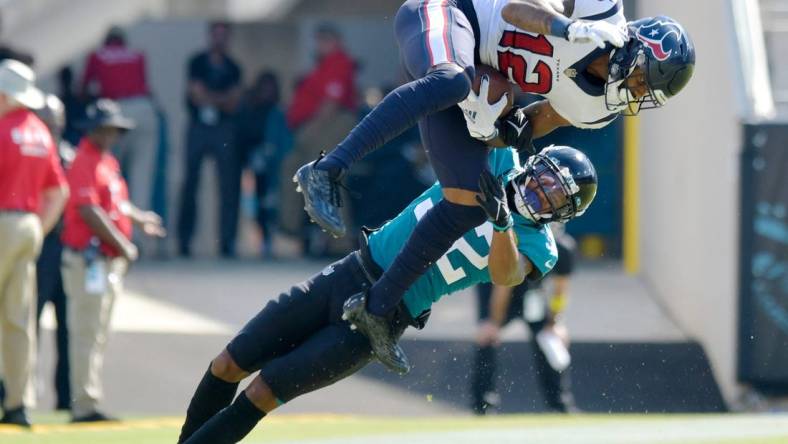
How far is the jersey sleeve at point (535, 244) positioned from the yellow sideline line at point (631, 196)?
7.96m

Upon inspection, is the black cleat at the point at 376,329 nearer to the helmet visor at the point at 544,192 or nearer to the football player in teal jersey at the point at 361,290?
the football player in teal jersey at the point at 361,290

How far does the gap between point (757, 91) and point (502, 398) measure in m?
2.58

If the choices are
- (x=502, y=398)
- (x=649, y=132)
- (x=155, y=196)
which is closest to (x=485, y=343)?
(x=502, y=398)

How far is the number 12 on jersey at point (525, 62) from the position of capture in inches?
229

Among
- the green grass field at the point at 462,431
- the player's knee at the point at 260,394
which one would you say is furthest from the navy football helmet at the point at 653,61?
the green grass field at the point at 462,431

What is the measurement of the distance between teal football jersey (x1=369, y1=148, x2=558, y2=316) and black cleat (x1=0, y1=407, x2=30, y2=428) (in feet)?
10.7

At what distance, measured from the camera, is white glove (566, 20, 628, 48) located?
5.37m

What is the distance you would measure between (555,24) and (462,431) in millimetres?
3145

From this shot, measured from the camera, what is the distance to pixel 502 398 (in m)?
10.2

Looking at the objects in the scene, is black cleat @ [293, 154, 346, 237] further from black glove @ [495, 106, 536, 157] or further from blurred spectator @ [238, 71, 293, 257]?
blurred spectator @ [238, 71, 293, 257]

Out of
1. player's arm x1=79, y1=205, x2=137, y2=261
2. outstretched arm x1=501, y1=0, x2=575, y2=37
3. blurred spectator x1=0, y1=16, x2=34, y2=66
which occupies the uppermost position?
outstretched arm x1=501, y1=0, x2=575, y2=37

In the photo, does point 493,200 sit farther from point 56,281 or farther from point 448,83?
point 56,281

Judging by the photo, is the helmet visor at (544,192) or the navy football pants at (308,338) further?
the navy football pants at (308,338)

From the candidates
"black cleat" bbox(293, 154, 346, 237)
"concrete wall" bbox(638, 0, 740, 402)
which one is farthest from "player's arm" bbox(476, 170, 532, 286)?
"concrete wall" bbox(638, 0, 740, 402)
